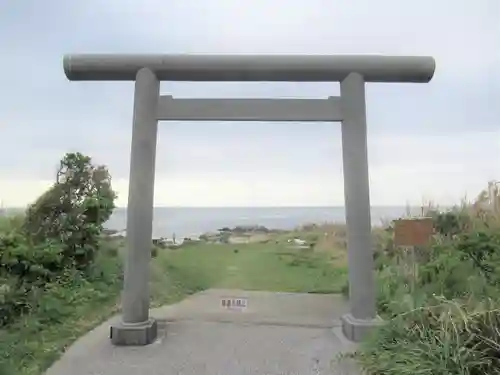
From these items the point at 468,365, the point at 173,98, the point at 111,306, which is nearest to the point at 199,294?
the point at 111,306

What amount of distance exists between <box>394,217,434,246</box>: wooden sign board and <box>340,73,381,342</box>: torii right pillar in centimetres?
30

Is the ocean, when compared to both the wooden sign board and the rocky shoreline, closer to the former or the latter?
the rocky shoreline

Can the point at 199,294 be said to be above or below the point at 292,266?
below

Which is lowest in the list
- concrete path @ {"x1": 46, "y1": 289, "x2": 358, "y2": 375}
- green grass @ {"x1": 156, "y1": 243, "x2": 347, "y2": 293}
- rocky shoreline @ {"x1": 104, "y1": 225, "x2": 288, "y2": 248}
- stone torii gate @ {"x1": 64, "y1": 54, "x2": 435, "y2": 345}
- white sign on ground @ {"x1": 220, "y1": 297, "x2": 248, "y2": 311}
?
concrete path @ {"x1": 46, "y1": 289, "x2": 358, "y2": 375}

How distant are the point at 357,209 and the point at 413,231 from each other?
57 cm

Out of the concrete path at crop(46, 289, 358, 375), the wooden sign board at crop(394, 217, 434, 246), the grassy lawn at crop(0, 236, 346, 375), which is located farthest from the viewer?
the grassy lawn at crop(0, 236, 346, 375)

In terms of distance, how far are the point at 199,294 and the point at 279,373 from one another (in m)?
2.45

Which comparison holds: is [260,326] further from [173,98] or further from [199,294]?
[173,98]

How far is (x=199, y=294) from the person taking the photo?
17.4ft

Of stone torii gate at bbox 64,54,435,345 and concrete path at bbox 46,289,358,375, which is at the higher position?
stone torii gate at bbox 64,54,435,345

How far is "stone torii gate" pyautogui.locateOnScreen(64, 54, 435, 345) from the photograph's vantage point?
3787 mm

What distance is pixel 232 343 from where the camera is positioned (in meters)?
3.63

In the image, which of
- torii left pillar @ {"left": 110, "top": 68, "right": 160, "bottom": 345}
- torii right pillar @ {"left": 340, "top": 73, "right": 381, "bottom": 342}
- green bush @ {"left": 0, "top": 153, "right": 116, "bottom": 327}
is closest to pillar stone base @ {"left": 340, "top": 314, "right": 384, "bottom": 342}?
torii right pillar @ {"left": 340, "top": 73, "right": 381, "bottom": 342}

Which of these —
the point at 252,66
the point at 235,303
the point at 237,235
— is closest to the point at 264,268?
the point at 237,235
